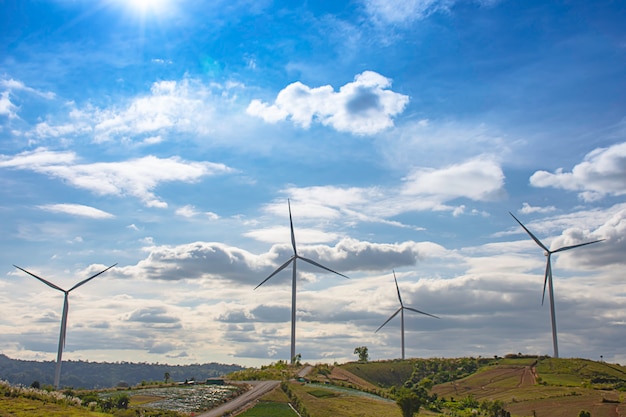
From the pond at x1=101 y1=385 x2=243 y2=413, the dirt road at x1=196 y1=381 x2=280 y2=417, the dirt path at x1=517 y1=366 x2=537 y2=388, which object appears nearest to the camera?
the dirt road at x1=196 y1=381 x2=280 y2=417

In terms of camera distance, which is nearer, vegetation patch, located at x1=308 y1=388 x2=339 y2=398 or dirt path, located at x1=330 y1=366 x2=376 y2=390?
vegetation patch, located at x1=308 y1=388 x2=339 y2=398

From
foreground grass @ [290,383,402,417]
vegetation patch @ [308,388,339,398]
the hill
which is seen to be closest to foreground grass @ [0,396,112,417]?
foreground grass @ [290,383,402,417]

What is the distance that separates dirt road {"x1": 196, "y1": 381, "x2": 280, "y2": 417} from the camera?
328ft

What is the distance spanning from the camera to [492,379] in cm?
18538

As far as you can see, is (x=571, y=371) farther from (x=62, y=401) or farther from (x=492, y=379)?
(x=62, y=401)

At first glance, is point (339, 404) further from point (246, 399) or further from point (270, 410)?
point (246, 399)

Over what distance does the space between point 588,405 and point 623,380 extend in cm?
6408

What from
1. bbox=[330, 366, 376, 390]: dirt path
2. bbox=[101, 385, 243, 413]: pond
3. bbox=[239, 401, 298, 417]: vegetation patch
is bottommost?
bbox=[239, 401, 298, 417]: vegetation patch

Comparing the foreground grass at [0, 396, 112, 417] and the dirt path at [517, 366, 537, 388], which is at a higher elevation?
the dirt path at [517, 366, 537, 388]

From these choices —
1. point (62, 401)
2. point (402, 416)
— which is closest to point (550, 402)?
point (402, 416)

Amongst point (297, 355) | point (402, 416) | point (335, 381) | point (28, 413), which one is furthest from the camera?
point (297, 355)

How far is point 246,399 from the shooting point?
11281cm

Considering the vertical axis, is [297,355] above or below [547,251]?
below

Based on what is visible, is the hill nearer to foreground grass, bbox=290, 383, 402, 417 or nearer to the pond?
foreground grass, bbox=290, 383, 402, 417
